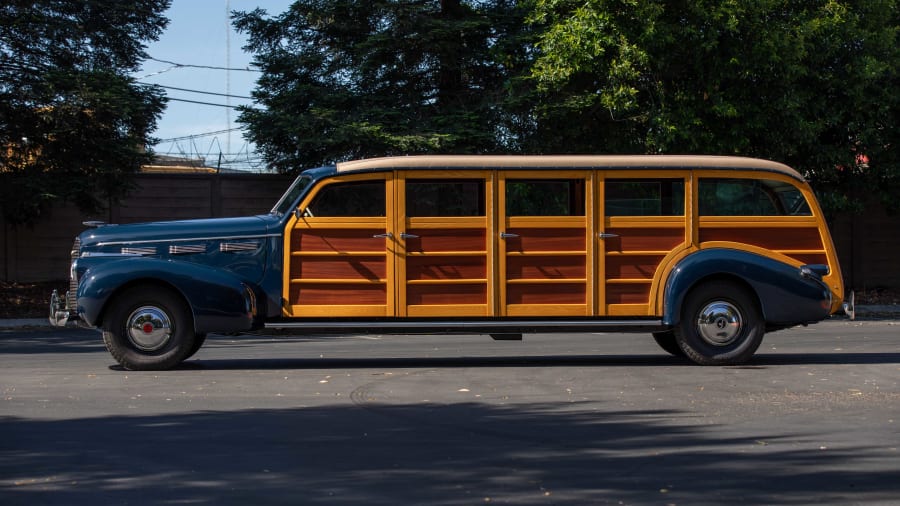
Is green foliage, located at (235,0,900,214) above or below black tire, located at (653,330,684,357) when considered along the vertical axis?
above

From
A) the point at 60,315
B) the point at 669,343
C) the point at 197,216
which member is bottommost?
the point at 669,343

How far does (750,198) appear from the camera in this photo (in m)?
12.4

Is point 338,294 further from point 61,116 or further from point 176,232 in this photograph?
point 61,116

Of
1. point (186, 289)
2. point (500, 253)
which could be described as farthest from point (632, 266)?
point (186, 289)

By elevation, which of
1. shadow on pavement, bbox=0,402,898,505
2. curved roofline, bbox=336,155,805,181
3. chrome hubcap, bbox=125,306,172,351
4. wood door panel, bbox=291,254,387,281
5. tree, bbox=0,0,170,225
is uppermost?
tree, bbox=0,0,170,225

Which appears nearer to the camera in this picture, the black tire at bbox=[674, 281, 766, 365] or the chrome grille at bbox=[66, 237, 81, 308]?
the chrome grille at bbox=[66, 237, 81, 308]

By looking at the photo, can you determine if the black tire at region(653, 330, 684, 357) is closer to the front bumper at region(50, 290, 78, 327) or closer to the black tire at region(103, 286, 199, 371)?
the black tire at region(103, 286, 199, 371)

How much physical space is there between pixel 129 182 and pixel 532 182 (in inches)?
521

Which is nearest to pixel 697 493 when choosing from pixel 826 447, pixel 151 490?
pixel 826 447

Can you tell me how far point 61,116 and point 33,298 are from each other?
13.2 ft

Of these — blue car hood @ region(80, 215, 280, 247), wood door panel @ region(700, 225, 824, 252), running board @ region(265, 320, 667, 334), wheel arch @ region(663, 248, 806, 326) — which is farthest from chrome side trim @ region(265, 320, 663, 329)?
wood door panel @ region(700, 225, 824, 252)

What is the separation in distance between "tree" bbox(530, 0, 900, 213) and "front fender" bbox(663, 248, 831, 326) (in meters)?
9.75

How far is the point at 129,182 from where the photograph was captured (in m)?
23.1

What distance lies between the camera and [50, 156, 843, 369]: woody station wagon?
1199 cm
